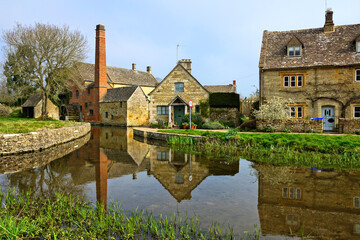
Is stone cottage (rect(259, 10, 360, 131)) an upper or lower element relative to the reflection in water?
upper

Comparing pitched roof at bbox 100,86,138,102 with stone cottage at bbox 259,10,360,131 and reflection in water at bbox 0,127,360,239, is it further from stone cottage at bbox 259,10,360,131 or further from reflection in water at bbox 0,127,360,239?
reflection in water at bbox 0,127,360,239

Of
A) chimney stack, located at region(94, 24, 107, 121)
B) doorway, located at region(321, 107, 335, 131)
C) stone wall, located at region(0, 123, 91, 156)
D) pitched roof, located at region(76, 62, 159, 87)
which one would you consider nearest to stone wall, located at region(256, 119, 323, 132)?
doorway, located at region(321, 107, 335, 131)

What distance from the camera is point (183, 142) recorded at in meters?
16.6

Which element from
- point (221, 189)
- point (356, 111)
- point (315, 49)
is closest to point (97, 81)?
point (315, 49)

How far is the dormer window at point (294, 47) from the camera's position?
21984 mm

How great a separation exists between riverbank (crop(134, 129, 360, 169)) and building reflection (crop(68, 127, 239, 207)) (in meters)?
1.80

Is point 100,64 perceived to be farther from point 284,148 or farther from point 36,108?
point 284,148

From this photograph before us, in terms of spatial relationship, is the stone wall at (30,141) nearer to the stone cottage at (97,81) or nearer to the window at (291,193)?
the window at (291,193)

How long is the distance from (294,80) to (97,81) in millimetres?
27703

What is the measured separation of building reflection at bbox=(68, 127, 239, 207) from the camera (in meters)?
8.57

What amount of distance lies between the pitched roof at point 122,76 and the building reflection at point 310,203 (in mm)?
37485

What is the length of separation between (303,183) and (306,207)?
2.11m

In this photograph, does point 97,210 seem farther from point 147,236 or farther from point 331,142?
point 331,142

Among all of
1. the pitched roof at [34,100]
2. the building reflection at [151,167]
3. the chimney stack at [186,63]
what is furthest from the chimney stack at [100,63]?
the building reflection at [151,167]
